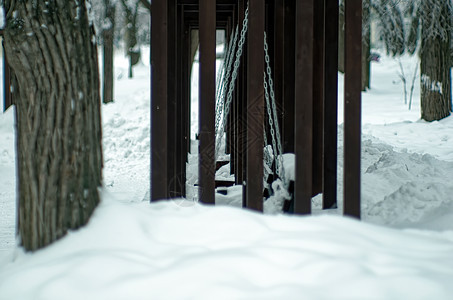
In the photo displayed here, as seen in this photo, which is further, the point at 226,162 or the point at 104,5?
the point at 104,5

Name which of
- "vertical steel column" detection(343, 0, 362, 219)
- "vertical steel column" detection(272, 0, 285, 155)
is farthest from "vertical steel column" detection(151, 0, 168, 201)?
"vertical steel column" detection(272, 0, 285, 155)

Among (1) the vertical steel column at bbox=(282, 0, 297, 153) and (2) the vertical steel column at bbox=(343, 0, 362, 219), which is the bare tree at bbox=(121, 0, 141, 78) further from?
(2) the vertical steel column at bbox=(343, 0, 362, 219)

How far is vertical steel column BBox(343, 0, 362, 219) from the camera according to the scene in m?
3.77

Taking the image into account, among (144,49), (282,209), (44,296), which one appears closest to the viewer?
(44,296)

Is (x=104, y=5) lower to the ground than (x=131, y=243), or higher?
higher

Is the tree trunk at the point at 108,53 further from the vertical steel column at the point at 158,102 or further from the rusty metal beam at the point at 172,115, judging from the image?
the vertical steel column at the point at 158,102

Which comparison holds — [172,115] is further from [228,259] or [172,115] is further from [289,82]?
[228,259]

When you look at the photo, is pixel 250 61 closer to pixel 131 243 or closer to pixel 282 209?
pixel 282 209

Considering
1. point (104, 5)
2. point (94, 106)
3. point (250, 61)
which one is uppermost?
point (104, 5)

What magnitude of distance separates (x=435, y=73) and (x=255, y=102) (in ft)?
30.7

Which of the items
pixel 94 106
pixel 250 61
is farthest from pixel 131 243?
pixel 250 61

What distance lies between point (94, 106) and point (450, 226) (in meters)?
2.60

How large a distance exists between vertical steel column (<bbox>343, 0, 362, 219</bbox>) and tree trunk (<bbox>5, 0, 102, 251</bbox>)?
180cm

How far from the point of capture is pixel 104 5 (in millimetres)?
17625
